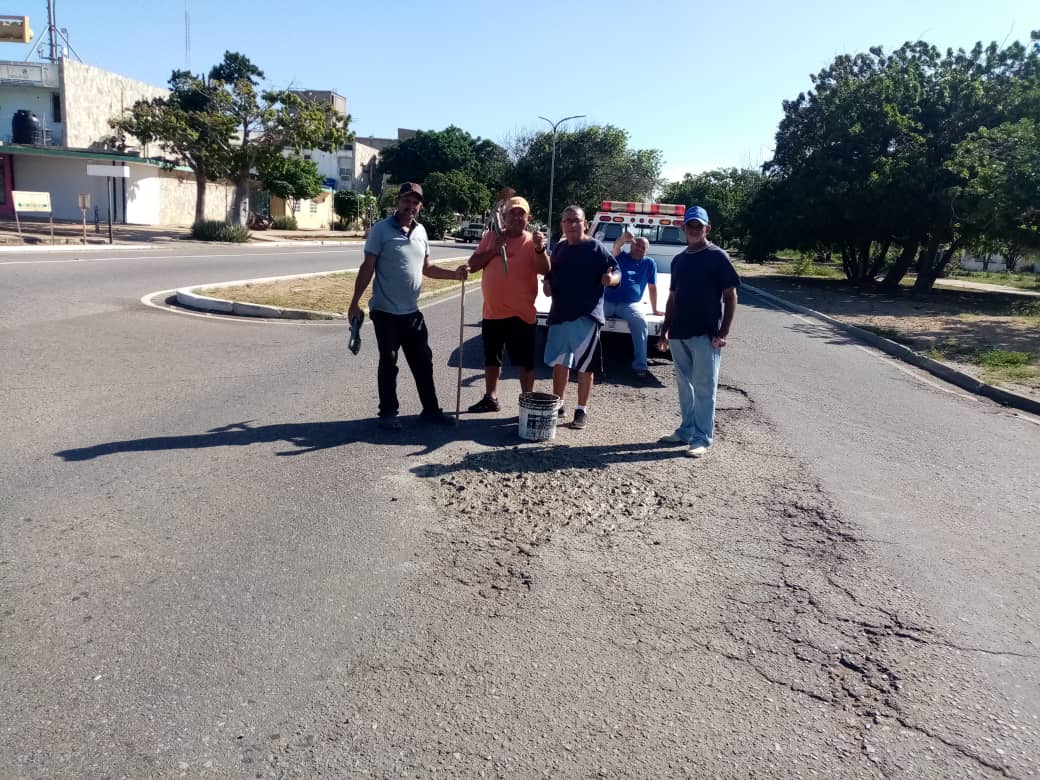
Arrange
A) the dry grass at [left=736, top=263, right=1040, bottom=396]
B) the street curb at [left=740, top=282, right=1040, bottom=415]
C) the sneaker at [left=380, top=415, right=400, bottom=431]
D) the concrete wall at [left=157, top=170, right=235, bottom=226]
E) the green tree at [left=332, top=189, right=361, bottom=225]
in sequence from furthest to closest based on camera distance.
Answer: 1. the green tree at [left=332, top=189, right=361, bottom=225]
2. the concrete wall at [left=157, top=170, right=235, bottom=226]
3. the dry grass at [left=736, top=263, right=1040, bottom=396]
4. the street curb at [left=740, top=282, right=1040, bottom=415]
5. the sneaker at [left=380, top=415, right=400, bottom=431]

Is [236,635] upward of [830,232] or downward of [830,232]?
downward

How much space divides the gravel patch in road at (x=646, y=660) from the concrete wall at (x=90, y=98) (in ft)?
127

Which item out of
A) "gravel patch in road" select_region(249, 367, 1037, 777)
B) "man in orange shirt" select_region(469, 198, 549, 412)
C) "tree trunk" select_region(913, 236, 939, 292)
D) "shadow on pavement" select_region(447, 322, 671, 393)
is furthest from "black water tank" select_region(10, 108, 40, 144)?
"gravel patch in road" select_region(249, 367, 1037, 777)

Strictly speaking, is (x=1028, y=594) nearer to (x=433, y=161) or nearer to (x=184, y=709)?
(x=184, y=709)

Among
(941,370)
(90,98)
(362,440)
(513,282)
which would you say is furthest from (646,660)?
(90,98)

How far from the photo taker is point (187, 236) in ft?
111

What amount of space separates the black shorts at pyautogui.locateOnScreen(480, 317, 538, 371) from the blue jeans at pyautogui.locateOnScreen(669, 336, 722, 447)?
1.14 meters

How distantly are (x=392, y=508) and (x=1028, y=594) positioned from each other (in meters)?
3.38

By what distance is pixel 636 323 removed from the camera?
28.6 ft

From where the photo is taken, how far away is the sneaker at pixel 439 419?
21.1ft

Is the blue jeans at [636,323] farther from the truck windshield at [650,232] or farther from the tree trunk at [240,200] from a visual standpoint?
the tree trunk at [240,200]

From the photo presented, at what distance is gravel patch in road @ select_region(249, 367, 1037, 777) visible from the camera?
2658 mm

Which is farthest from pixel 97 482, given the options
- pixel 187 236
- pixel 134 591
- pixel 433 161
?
pixel 433 161

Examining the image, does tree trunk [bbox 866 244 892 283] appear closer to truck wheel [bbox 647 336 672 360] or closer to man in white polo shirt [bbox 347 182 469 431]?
truck wheel [bbox 647 336 672 360]
